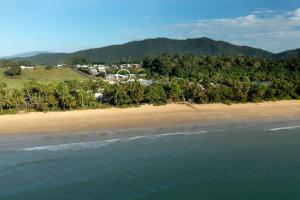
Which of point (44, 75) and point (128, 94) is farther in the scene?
point (44, 75)

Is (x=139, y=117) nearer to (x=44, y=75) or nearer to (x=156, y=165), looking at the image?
(x=156, y=165)

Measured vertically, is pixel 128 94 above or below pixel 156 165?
above

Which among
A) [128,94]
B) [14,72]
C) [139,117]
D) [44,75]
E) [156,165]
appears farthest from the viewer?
[44,75]

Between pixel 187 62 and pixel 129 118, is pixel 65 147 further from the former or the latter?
pixel 187 62

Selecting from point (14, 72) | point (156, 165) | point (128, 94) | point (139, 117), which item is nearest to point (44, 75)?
point (14, 72)

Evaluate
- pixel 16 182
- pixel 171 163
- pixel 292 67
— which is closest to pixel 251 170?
pixel 171 163

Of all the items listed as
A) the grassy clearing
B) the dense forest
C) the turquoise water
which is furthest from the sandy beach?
the grassy clearing

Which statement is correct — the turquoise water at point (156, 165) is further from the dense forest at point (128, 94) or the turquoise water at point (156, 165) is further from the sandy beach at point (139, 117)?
the dense forest at point (128, 94)
